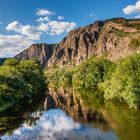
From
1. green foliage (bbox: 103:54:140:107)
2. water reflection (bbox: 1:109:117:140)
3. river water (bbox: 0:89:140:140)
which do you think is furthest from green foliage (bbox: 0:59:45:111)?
green foliage (bbox: 103:54:140:107)

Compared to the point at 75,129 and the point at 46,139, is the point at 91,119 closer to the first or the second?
the point at 75,129

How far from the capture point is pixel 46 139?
159ft

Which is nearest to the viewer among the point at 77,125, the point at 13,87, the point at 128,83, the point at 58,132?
the point at 58,132

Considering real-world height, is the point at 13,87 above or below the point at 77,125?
above

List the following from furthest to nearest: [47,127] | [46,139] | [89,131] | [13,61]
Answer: [13,61] < [47,127] < [89,131] < [46,139]

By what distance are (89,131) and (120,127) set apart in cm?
588

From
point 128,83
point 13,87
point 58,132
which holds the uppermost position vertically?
point 128,83

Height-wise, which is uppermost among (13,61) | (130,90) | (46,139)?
(13,61)

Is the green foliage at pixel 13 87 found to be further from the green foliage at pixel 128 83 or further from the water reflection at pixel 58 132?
the green foliage at pixel 128 83

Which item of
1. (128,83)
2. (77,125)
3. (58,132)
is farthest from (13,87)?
(58,132)

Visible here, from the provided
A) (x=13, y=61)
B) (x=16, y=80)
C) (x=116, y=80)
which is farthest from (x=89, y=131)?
(x=13, y=61)

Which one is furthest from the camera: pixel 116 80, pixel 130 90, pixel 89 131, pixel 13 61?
pixel 13 61

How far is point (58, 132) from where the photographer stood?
178 feet

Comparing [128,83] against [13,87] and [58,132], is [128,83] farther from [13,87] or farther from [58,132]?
[13,87]
